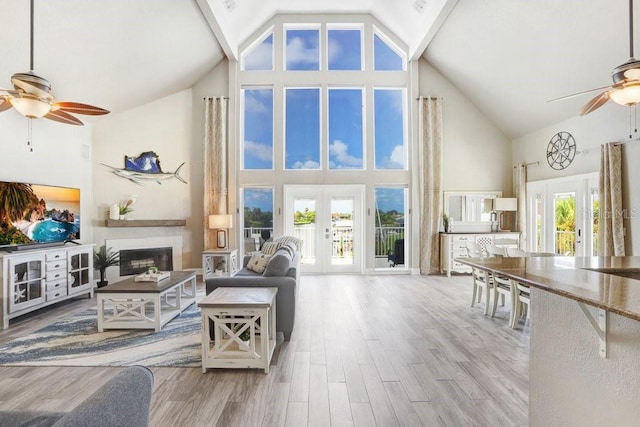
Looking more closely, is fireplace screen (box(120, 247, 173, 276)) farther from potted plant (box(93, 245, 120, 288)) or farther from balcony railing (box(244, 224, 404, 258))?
balcony railing (box(244, 224, 404, 258))

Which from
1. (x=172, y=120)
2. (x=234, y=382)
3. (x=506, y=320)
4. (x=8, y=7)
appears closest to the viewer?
(x=234, y=382)

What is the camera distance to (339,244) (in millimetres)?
7012

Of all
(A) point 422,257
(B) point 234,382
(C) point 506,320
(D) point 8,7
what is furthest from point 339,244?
(D) point 8,7

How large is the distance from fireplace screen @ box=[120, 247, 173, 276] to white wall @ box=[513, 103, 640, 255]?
747 centimetres

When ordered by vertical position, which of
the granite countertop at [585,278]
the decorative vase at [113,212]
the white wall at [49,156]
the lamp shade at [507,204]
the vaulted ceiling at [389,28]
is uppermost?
the vaulted ceiling at [389,28]

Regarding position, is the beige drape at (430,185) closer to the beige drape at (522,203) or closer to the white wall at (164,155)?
the beige drape at (522,203)

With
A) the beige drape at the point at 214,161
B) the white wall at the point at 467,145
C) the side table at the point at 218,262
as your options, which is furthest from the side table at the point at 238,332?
the white wall at the point at 467,145

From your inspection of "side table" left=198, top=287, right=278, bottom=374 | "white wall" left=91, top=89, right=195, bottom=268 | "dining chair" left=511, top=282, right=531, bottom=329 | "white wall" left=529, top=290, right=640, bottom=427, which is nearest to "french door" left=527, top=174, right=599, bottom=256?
"dining chair" left=511, top=282, right=531, bottom=329

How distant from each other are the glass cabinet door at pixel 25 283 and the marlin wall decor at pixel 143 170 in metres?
2.45

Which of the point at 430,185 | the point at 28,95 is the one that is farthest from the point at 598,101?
the point at 28,95

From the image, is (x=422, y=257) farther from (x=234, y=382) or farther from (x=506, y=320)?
(x=234, y=382)

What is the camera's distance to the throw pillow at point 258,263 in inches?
182

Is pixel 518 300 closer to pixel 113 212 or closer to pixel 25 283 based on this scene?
pixel 25 283

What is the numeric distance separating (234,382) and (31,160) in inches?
172
